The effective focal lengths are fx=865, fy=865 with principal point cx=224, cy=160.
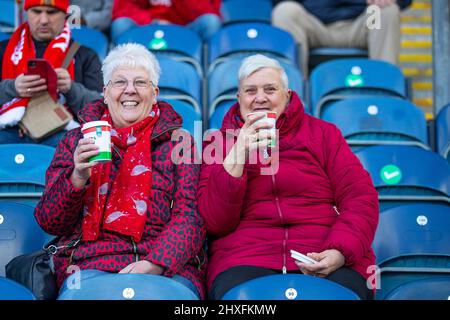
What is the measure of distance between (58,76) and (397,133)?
1.58 m

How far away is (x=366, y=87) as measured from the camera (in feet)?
14.6

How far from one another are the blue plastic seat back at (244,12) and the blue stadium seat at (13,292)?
10.8 feet

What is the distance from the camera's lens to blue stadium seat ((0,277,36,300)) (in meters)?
2.40

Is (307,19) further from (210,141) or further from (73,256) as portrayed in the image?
(73,256)

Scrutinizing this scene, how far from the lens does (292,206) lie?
117 inches

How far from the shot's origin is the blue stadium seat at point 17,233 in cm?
300

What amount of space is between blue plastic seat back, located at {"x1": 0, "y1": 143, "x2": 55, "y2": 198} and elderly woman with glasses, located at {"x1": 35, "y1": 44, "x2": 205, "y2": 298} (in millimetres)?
437

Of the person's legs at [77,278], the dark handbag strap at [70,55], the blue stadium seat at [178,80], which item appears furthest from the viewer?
the blue stadium seat at [178,80]

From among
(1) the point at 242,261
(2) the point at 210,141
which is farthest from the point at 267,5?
(1) the point at 242,261

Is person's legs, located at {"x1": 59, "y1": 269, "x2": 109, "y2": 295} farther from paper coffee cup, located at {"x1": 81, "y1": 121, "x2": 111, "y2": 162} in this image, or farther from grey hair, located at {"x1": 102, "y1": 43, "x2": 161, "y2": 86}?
grey hair, located at {"x1": 102, "y1": 43, "x2": 161, "y2": 86}

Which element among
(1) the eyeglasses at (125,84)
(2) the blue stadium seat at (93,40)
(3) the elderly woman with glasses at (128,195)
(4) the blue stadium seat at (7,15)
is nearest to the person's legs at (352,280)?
(3) the elderly woman with glasses at (128,195)

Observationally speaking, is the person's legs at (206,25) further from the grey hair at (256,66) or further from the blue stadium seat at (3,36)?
the grey hair at (256,66)

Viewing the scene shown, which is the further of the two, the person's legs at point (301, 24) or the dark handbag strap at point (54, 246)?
the person's legs at point (301, 24)
